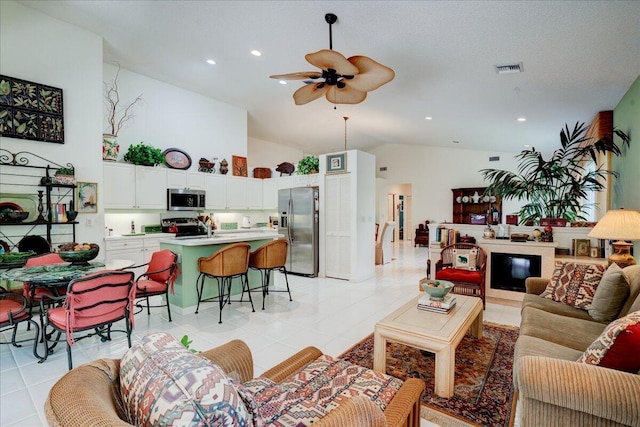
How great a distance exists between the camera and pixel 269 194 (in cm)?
732

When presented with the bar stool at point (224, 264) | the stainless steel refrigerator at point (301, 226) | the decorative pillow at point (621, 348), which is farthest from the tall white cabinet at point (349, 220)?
the decorative pillow at point (621, 348)

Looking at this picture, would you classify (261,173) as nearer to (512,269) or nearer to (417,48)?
(417,48)

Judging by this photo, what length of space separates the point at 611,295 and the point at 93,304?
13.1ft

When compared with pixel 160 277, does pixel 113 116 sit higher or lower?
higher

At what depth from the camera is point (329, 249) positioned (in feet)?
19.7

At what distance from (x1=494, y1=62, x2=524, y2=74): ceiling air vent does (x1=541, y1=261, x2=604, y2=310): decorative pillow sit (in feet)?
7.13

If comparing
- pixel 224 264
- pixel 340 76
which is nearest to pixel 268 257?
pixel 224 264

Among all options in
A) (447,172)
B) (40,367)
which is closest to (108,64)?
(40,367)

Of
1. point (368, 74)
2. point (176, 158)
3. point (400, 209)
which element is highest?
point (368, 74)

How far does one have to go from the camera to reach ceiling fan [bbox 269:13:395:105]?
2.75 meters

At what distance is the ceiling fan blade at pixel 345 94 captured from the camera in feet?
11.5

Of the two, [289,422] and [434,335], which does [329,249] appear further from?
[289,422]

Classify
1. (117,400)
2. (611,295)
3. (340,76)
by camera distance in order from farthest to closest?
(340,76) → (611,295) → (117,400)

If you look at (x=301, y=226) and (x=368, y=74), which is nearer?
(x=368, y=74)
